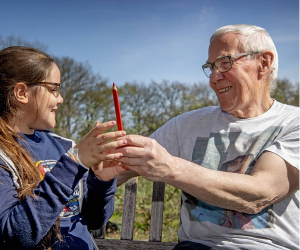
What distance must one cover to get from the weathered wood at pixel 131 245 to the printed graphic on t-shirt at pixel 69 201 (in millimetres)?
857

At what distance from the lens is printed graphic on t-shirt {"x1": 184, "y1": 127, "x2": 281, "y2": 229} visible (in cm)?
194

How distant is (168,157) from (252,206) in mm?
603

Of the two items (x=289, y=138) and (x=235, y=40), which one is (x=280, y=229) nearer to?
(x=289, y=138)

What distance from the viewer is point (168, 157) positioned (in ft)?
5.01

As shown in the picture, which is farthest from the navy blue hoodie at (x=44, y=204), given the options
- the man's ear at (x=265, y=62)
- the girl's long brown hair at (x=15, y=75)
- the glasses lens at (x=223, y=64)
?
the man's ear at (x=265, y=62)

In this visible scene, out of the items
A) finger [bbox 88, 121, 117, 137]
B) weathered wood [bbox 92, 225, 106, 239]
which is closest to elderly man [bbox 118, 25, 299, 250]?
finger [bbox 88, 121, 117, 137]

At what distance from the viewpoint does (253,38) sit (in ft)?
7.55

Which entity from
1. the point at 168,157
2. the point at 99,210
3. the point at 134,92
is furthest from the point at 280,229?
the point at 134,92

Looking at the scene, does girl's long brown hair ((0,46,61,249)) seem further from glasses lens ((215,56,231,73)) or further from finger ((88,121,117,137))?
glasses lens ((215,56,231,73))

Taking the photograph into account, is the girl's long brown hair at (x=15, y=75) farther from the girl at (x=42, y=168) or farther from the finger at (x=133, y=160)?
the finger at (x=133, y=160)

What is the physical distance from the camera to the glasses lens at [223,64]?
7.39 ft

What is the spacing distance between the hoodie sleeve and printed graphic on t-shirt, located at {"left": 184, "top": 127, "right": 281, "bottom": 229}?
94 centimetres

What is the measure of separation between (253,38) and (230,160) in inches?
35.5

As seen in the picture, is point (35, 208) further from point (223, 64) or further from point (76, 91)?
point (76, 91)
